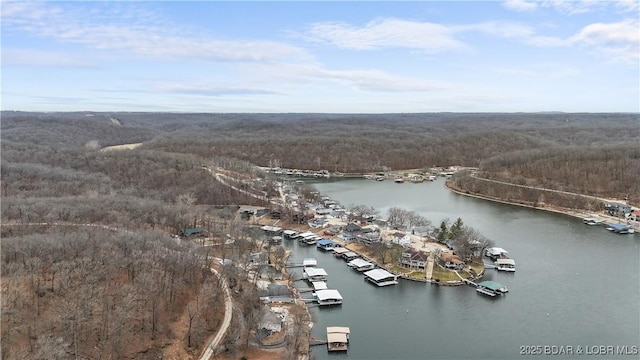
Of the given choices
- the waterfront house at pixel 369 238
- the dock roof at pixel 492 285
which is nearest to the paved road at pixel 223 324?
the waterfront house at pixel 369 238

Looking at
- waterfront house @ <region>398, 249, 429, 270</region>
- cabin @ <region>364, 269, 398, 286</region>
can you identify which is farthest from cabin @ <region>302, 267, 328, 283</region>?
waterfront house @ <region>398, 249, 429, 270</region>

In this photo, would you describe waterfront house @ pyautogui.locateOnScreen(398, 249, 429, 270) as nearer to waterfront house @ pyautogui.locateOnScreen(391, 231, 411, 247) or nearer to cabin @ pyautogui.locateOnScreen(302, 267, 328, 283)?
waterfront house @ pyautogui.locateOnScreen(391, 231, 411, 247)

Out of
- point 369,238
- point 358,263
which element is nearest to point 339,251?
point 369,238

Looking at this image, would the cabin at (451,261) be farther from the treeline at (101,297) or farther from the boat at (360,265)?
the treeline at (101,297)

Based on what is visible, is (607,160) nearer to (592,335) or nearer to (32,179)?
(592,335)

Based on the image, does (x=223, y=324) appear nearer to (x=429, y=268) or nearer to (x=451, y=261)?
(x=429, y=268)

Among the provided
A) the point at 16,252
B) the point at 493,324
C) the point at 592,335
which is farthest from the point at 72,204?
the point at 592,335

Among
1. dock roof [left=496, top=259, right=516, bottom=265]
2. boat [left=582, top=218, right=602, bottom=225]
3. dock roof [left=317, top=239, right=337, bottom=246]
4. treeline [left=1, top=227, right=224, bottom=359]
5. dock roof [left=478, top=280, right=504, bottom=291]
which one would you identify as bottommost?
dock roof [left=317, top=239, right=337, bottom=246]
